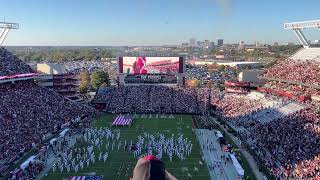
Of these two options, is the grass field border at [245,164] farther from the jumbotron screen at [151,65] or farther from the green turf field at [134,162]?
the jumbotron screen at [151,65]

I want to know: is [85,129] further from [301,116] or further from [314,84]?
[314,84]

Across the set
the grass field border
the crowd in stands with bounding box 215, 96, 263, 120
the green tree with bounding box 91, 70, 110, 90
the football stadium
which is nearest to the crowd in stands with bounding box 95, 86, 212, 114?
the football stadium

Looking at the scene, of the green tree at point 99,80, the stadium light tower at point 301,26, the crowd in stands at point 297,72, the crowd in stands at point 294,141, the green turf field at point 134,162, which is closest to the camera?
the crowd in stands at point 294,141

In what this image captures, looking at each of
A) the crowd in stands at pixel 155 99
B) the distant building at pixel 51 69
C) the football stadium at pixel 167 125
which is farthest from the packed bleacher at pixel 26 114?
the distant building at pixel 51 69

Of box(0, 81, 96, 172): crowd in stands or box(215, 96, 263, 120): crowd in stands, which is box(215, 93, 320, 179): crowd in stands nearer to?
box(215, 96, 263, 120): crowd in stands

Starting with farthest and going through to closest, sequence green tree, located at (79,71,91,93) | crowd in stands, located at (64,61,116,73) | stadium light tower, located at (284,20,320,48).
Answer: crowd in stands, located at (64,61,116,73)
green tree, located at (79,71,91,93)
stadium light tower, located at (284,20,320,48)

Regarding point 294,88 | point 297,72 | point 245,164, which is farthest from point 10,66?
point 297,72

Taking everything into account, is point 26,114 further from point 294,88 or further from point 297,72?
point 297,72
